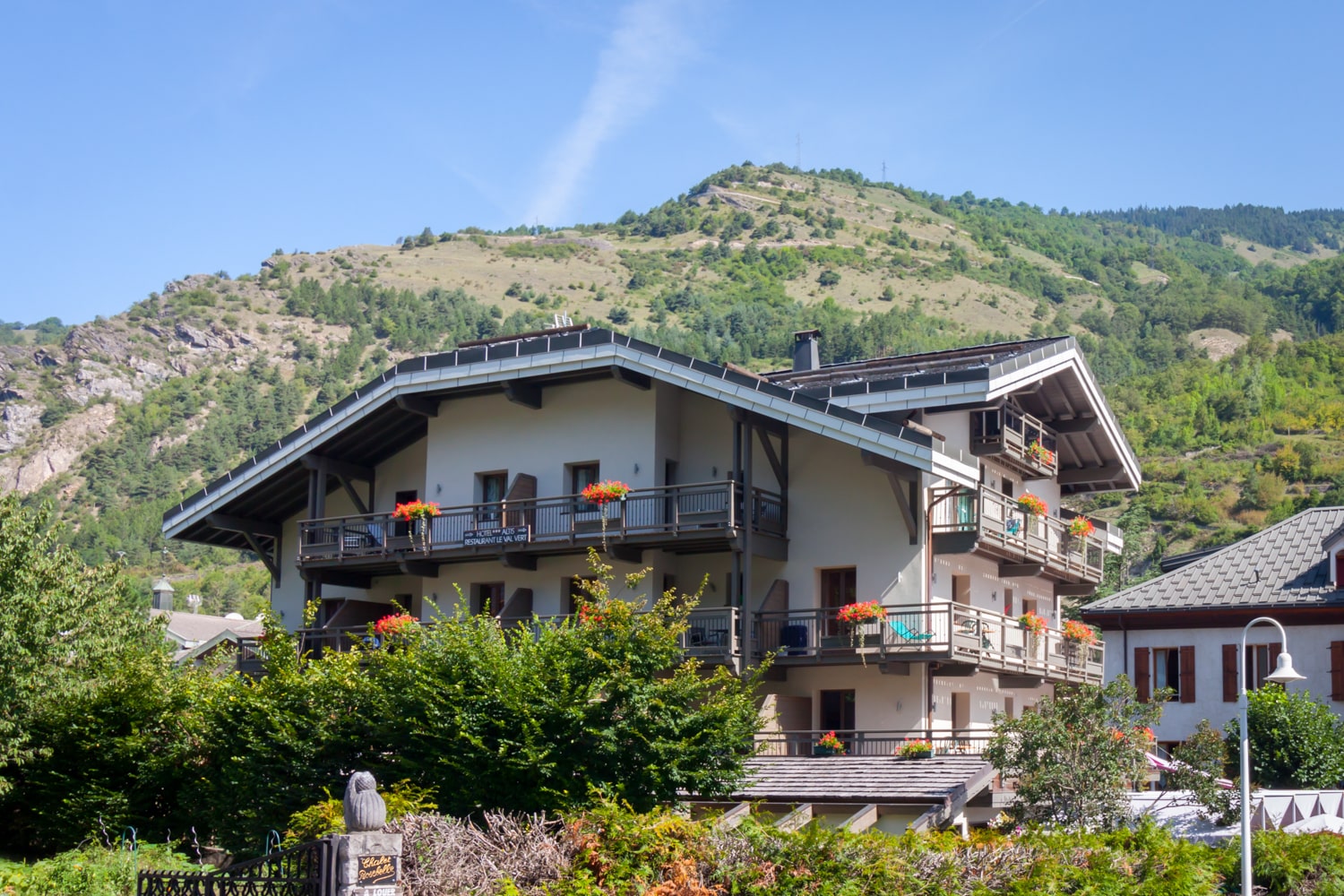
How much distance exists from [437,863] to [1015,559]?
21218 millimetres

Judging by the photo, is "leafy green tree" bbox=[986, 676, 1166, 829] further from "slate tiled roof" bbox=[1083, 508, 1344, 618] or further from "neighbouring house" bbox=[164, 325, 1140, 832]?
"slate tiled roof" bbox=[1083, 508, 1344, 618]

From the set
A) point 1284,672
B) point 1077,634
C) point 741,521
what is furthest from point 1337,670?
point 1284,672

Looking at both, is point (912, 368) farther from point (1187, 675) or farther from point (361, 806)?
point (361, 806)

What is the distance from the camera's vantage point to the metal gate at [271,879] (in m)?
16.1

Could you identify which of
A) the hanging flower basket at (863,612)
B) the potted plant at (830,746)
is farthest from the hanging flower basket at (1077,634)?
the potted plant at (830,746)

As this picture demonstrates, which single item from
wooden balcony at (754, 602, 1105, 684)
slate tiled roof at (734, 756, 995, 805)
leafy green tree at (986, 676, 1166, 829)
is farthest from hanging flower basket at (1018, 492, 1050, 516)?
leafy green tree at (986, 676, 1166, 829)

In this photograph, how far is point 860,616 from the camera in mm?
31094

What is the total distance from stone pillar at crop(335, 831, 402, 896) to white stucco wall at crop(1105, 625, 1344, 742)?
2991cm

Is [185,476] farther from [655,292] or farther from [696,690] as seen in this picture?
[696,690]

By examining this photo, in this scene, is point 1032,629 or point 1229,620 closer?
point 1032,629

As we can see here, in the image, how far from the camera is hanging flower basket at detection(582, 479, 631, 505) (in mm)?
33438

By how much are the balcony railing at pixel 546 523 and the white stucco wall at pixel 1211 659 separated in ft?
52.2

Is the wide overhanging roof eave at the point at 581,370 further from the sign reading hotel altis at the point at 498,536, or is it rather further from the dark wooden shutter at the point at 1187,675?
the dark wooden shutter at the point at 1187,675

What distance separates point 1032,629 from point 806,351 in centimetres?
1048
